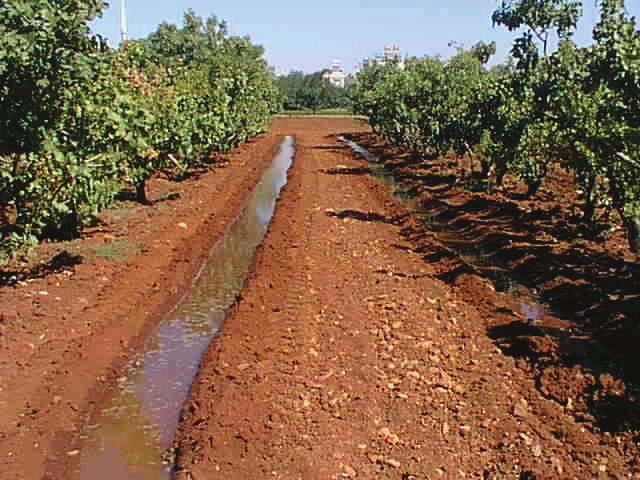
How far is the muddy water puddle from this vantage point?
11.7 m

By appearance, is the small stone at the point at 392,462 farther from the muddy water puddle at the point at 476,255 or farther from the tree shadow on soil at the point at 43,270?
the tree shadow on soil at the point at 43,270

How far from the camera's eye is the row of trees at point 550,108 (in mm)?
11633

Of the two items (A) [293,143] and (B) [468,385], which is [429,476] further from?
(A) [293,143]

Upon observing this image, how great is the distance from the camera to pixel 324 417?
24.4 ft

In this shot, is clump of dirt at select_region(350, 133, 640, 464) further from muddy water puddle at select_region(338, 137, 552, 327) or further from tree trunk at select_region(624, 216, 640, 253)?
tree trunk at select_region(624, 216, 640, 253)

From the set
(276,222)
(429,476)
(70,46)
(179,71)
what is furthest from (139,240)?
(179,71)

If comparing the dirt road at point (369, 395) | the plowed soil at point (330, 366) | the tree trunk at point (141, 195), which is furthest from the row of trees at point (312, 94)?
the dirt road at point (369, 395)

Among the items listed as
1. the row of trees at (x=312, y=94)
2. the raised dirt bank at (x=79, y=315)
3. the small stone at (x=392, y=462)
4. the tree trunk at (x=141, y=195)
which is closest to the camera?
the small stone at (x=392, y=462)

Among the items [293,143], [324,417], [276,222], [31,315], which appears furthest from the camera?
[293,143]

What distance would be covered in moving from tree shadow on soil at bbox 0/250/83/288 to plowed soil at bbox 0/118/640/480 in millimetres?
51

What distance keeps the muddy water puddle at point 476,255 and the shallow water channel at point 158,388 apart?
4.68 metres

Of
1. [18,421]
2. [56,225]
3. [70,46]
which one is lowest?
[18,421]

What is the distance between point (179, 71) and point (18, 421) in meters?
19.9


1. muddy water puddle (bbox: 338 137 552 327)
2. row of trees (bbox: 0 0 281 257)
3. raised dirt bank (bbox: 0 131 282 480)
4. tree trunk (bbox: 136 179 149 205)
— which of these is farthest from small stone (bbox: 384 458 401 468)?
tree trunk (bbox: 136 179 149 205)
